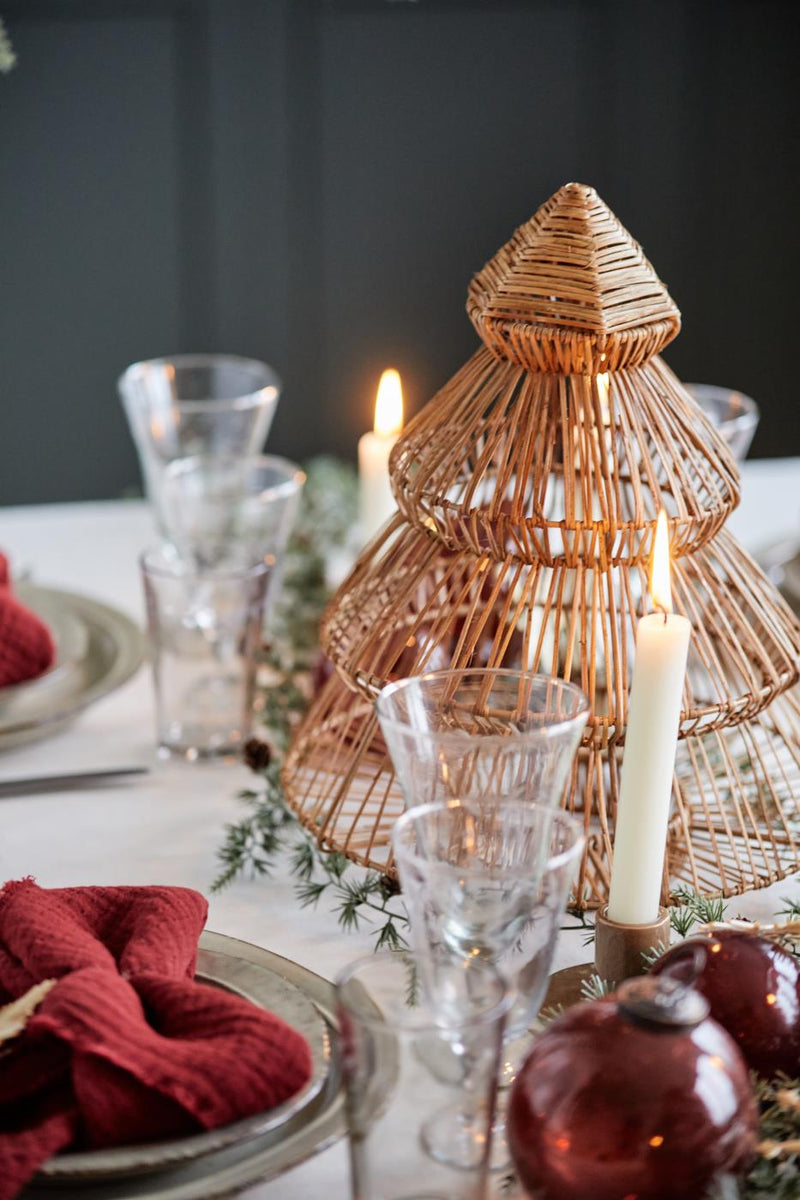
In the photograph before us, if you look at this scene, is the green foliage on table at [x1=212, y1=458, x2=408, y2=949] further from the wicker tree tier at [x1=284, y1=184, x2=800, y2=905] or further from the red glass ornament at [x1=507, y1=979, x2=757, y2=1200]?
the red glass ornament at [x1=507, y1=979, x2=757, y2=1200]

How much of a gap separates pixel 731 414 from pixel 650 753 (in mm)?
585

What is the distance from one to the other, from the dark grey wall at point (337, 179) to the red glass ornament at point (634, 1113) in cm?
256

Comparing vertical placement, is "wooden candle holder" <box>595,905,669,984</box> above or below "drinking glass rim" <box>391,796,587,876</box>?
below

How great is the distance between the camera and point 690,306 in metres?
3.02

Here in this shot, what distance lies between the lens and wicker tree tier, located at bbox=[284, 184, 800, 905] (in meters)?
0.67

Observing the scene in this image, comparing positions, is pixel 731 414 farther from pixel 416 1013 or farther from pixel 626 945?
pixel 416 1013

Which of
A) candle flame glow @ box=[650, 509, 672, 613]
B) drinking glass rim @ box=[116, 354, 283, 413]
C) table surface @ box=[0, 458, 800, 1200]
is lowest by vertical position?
table surface @ box=[0, 458, 800, 1200]

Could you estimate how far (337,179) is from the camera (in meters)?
2.89

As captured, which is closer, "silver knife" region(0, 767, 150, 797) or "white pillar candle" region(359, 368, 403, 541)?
"silver knife" region(0, 767, 150, 797)

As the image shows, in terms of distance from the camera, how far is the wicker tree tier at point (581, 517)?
0.67 m

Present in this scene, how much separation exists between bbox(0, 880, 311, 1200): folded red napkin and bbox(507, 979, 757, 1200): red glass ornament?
10 centimetres

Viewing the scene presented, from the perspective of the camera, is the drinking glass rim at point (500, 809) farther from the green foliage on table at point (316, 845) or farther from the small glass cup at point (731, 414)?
the small glass cup at point (731, 414)

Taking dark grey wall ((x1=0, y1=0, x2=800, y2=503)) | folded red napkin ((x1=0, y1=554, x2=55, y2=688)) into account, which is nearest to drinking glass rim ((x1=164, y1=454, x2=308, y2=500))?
folded red napkin ((x1=0, y1=554, x2=55, y2=688))

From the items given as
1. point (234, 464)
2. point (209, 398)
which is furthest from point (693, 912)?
point (209, 398)
